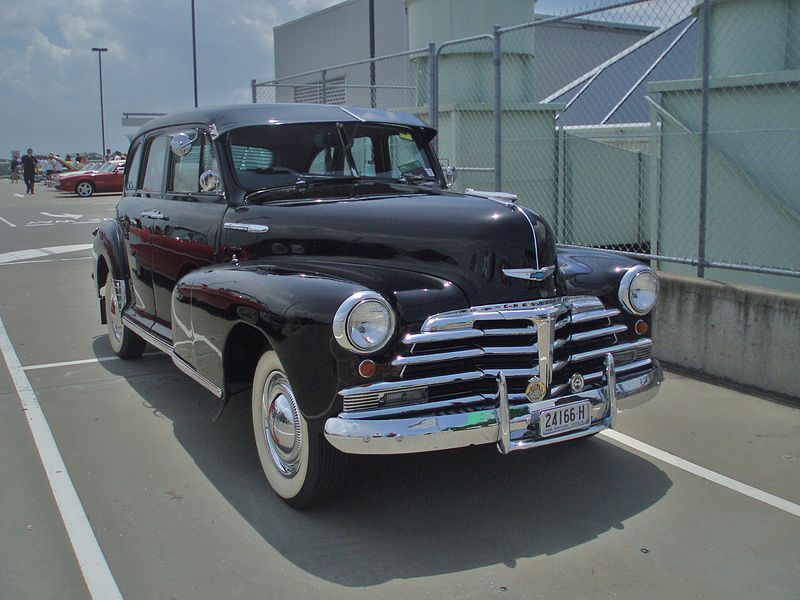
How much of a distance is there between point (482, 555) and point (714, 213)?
A: 5.83 metres

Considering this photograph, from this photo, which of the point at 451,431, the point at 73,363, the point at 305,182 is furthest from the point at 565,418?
the point at 73,363

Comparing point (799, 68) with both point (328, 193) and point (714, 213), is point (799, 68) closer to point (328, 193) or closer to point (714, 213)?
point (714, 213)

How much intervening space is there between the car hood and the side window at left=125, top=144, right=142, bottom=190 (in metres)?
2.36

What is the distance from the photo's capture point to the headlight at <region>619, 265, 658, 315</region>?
424 cm

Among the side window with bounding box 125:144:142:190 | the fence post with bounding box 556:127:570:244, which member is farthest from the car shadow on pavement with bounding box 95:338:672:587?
the fence post with bounding box 556:127:570:244

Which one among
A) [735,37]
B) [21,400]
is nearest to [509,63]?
[735,37]

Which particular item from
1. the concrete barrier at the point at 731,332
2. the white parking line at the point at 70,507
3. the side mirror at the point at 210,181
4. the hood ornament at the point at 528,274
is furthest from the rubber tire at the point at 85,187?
the hood ornament at the point at 528,274

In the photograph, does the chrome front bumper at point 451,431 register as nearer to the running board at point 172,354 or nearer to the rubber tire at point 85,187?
the running board at point 172,354

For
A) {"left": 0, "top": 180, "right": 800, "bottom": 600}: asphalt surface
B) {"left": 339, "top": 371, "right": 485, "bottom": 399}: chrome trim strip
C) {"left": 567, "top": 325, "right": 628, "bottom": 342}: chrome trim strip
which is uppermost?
{"left": 567, "top": 325, "right": 628, "bottom": 342}: chrome trim strip

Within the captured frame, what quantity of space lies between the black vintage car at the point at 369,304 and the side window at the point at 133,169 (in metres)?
1.28

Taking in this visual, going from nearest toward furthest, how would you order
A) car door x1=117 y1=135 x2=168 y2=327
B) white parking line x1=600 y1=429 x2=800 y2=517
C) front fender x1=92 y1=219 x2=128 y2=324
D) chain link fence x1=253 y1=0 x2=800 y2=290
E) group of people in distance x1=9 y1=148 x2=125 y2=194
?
1. white parking line x1=600 y1=429 x2=800 y2=517
2. car door x1=117 y1=135 x2=168 y2=327
3. front fender x1=92 y1=219 x2=128 y2=324
4. chain link fence x1=253 y1=0 x2=800 y2=290
5. group of people in distance x1=9 y1=148 x2=125 y2=194

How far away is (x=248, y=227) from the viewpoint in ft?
15.4

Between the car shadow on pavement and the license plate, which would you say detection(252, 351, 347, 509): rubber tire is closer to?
the car shadow on pavement

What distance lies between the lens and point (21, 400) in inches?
230
